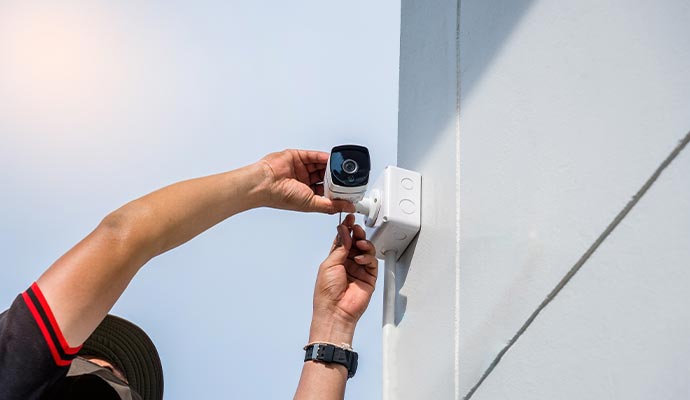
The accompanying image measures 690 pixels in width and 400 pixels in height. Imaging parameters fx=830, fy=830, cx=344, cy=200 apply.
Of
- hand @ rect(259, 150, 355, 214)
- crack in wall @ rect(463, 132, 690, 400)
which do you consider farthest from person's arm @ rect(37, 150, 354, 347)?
crack in wall @ rect(463, 132, 690, 400)

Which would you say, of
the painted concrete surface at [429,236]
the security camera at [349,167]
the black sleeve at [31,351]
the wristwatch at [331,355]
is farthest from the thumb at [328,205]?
the black sleeve at [31,351]

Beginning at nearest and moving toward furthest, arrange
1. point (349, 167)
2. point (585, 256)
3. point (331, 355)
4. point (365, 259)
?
point (585, 256)
point (349, 167)
point (331, 355)
point (365, 259)

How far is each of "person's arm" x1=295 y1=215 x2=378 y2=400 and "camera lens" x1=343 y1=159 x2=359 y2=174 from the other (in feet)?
0.80

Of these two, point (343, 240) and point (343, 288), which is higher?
point (343, 240)

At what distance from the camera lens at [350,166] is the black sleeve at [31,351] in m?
0.82

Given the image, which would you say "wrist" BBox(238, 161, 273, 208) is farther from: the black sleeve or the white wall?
the black sleeve

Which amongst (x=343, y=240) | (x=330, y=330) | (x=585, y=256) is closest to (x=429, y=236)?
(x=343, y=240)

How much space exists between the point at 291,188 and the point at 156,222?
449mm

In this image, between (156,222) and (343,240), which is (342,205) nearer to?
(343,240)

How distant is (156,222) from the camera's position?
192cm

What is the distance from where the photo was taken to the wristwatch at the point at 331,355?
2205 millimetres

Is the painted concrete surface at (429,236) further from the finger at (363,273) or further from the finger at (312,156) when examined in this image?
the finger at (312,156)

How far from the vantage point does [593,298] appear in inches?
54.9

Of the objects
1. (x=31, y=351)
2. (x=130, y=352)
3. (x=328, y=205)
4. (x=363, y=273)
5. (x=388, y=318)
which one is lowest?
(x=31, y=351)
